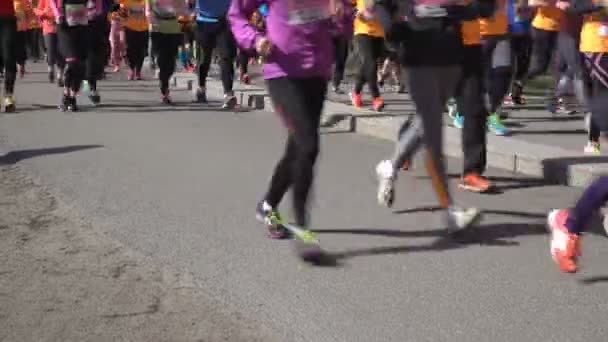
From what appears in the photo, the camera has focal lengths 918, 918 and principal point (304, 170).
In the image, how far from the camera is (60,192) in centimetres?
646

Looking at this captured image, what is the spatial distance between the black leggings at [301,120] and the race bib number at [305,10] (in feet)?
0.97

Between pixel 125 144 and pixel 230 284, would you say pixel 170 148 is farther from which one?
pixel 230 284

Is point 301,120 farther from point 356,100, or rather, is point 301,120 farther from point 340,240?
point 356,100

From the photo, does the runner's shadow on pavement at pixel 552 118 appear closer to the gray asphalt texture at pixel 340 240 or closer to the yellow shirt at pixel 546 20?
the yellow shirt at pixel 546 20

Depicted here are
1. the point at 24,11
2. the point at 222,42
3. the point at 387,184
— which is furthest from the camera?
the point at 24,11

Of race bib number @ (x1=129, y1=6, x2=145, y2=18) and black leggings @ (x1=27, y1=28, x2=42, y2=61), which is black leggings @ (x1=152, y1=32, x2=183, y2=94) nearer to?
race bib number @ (x1=129, y1=6, x2=145, y2=18)

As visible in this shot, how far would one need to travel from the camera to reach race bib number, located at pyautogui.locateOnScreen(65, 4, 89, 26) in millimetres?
10320

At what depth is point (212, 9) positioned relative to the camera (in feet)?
37.3

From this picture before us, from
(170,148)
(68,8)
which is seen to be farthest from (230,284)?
(68,8)

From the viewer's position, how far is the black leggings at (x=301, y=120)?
4633 millimetres

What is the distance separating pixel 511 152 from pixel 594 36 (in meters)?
1.70

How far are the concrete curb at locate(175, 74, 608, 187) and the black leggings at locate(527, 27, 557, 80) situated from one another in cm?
164

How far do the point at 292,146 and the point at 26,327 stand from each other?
1720 millimetres

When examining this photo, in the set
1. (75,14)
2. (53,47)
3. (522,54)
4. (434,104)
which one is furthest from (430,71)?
(53,47)
